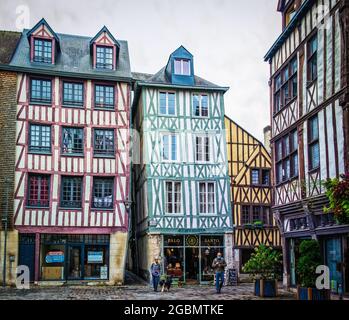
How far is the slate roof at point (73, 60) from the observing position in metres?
18.0

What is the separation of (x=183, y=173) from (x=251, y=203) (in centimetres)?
466

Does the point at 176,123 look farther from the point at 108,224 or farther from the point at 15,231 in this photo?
the point at 15,231

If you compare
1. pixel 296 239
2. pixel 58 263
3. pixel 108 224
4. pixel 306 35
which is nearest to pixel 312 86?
pixel 306 35

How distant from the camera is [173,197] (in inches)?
744

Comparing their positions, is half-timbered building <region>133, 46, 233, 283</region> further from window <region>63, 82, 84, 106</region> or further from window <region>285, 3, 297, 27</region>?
window <region>285, 3, 297, 27</region>

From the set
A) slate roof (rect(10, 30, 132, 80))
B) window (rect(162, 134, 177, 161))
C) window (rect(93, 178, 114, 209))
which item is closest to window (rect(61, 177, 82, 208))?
window (rect(93, 178, 114, 209))

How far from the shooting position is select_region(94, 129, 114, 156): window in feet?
60.0

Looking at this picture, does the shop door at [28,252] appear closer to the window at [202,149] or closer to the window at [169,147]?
the window at [169,147]

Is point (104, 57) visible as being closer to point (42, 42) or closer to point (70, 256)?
point (42, 42)

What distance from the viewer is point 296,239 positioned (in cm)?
1490

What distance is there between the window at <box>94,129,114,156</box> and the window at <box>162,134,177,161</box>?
2.16m

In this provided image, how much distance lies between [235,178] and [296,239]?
745cm

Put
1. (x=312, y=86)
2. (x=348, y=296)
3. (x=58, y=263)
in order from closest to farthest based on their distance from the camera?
(x=348, y=296), (x=312, y=86), (x=58, y=263)

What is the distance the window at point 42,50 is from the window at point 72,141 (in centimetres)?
287
